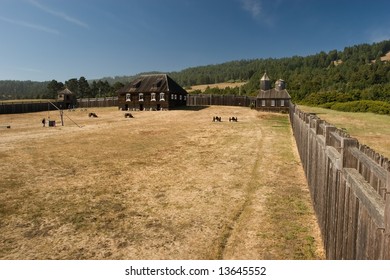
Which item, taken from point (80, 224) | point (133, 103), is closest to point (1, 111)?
point (133, 103)

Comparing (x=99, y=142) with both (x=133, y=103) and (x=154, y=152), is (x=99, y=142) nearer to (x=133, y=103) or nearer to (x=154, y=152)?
(x=154, y=152)

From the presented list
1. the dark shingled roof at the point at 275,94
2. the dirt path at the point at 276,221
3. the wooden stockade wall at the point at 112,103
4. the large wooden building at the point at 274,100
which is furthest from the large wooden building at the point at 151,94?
the dirt path at the point at 276,221

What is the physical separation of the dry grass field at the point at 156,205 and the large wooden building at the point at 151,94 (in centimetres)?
3682

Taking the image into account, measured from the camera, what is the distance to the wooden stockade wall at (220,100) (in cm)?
6141

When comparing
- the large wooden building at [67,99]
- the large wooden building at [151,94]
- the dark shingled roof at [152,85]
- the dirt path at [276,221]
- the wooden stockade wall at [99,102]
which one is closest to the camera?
the dirt path at [276,221]

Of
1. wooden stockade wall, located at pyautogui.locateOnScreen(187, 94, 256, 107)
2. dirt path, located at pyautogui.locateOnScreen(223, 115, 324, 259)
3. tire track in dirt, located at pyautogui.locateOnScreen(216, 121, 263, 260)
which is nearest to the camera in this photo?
dirt path, located at pyautogui.locateOnScreen(223, 115, 324, 259)

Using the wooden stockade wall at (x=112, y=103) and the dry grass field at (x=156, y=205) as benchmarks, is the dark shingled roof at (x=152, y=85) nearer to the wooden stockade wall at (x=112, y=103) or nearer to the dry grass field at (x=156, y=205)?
the wooden stockade wall at (x=112, y=103)

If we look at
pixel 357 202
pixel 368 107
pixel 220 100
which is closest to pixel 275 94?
pixel 368 107

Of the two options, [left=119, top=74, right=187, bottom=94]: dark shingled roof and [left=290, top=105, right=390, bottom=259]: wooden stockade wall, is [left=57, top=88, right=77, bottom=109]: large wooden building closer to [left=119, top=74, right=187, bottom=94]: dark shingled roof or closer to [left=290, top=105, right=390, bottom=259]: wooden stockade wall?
[left=119, top=74, right=187, bottom=94]: dark shingled roof

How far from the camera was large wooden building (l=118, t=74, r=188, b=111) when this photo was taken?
53.9 metres

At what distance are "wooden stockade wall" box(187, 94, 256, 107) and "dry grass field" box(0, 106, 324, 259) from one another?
146ft

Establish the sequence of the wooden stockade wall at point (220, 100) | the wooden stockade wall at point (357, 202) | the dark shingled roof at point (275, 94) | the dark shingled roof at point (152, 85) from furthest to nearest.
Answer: the wooden stockade wall at point (220, 100)
the dark shingled roof at point (152, 85)
the dark shingled roof at point (275, 94)
the wooden stockade wall at point (357, 202)

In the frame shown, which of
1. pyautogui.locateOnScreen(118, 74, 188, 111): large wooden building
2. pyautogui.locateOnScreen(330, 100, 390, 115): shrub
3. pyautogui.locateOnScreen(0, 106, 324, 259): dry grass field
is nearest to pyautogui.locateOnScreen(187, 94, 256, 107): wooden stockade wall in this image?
pyautogui.locateOnScreen(118, 74, 188, 111): large wooden building
